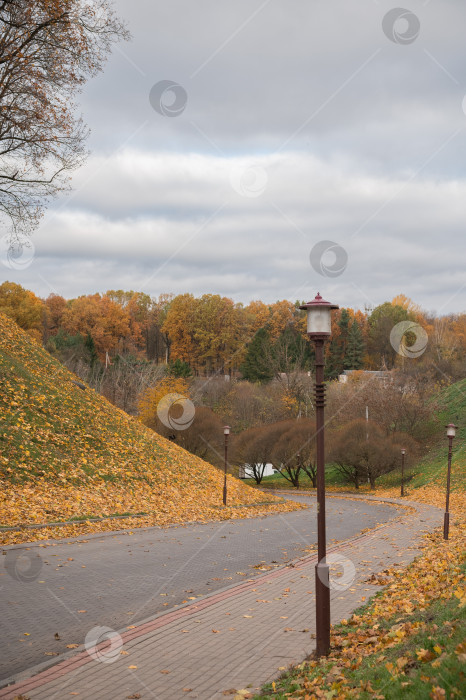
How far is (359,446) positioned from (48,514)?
3563cm

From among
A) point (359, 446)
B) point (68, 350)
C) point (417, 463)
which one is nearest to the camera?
point (359, 446)

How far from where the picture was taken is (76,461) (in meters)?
22.5

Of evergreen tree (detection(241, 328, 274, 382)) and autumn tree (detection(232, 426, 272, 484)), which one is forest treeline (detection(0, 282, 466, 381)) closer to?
evergreen tree (detection(241, 328, 274, 382))

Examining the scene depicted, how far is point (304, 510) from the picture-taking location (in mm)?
30391

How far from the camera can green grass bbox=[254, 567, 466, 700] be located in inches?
182

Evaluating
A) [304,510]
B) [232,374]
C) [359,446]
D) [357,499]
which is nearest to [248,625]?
[304,510]

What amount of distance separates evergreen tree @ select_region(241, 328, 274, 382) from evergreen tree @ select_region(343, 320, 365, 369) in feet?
52.8

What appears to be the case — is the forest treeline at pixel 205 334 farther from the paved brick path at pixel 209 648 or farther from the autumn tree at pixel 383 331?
the paved brick path at pixel 209 648

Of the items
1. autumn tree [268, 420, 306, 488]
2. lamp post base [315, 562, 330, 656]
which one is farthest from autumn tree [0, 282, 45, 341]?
lamp post base [315, 562, 330, 656]

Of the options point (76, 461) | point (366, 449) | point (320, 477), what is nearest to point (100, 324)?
point (366, 449)

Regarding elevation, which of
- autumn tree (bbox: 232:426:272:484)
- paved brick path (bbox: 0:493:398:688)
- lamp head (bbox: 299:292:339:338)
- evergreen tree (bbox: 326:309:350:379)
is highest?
evergreen tree (bbox: 326:309:350:379)

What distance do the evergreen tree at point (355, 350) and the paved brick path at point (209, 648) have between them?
3077 inches

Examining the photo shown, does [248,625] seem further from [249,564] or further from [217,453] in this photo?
[217,453]

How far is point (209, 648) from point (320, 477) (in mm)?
2393
